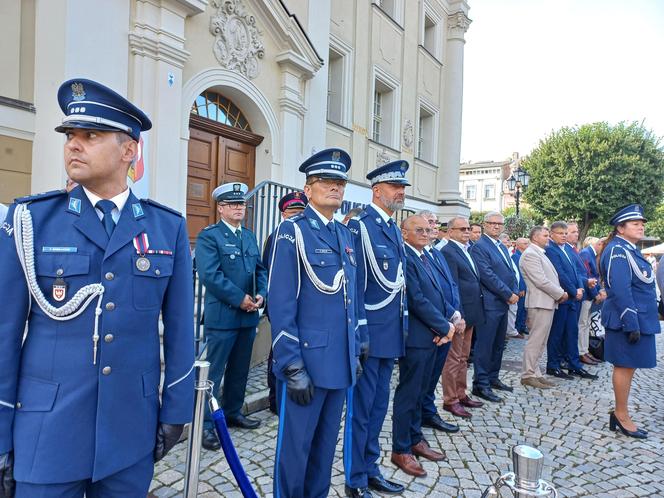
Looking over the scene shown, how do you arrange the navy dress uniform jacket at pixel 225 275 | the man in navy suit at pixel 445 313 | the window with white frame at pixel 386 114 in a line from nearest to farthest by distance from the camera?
the navy dress uniform jacket at pixel 225 275
the man in navy suit at pixel 445 313
the window with white frame at pixel 386 114

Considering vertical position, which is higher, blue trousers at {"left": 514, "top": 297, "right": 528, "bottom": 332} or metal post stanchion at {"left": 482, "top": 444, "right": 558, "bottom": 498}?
metal post stanchion at {"left": 482, "top": 444, "right": 558, "bottom": 498}

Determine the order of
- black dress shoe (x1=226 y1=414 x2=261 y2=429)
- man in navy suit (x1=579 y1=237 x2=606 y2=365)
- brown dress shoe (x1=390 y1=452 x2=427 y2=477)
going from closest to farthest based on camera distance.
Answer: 1. brown dress shoe (x1=390 y1=452 x2=427 y2=477)
2. black dress shoe (x1=226 y1=414 x2=261 y2=429)
3. man in navy suit (x1=579 y1=237 x2=606 y2=365)

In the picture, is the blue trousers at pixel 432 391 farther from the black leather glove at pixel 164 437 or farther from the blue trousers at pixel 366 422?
the black leather glove at pixel 164 437

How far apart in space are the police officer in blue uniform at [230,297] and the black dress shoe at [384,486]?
1.38 metres

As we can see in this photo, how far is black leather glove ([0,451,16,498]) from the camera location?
4.87ft

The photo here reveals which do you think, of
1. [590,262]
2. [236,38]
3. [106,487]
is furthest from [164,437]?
[590,262]

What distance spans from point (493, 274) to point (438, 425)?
6.53 ft

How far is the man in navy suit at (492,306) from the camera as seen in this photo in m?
5.40

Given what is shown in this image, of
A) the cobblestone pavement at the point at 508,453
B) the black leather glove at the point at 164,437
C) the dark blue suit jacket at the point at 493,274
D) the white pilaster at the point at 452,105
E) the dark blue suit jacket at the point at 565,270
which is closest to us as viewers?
the black leather glove at the point at 164,437

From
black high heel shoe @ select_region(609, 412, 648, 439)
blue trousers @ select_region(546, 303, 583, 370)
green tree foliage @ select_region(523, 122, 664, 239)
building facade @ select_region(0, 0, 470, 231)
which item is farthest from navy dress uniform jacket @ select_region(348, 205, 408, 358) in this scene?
green tree foliage @ select_region(523, 122, 664, 239)

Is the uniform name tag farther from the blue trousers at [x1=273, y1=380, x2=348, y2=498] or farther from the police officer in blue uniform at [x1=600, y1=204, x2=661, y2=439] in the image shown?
the police officer in blue uniform at [x1=600, y1=204, x2=661, y2=439]

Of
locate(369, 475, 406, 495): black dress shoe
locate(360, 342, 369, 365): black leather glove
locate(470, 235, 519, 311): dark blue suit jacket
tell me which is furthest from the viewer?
locate(470, 235, 519, 311): dark blue suit jacket

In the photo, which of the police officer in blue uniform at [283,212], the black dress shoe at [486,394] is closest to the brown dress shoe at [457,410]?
the black dress shoe at [486,394]

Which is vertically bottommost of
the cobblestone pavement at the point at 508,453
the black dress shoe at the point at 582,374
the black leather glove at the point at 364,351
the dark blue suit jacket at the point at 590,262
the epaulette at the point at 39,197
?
the cobblestone pavement at the point at 508,453
